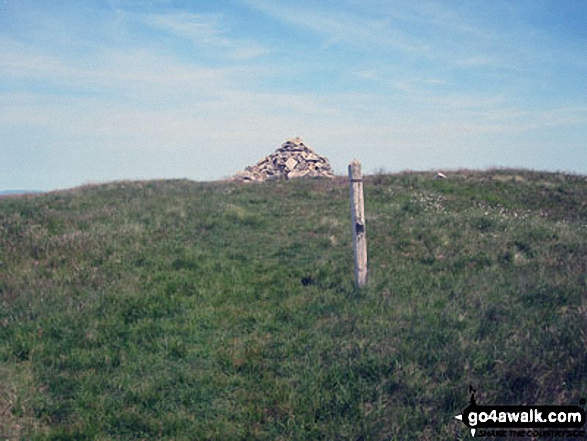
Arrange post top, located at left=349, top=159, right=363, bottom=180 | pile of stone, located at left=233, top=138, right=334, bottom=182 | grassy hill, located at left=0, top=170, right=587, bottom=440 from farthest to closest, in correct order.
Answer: pile of stone, located at left=233, top=138, right=334, bottom=182, post top, located at left=349, top=159, right=363, bottom=180, grassy hill, located at left=0, top=170, right=587, bottom=440

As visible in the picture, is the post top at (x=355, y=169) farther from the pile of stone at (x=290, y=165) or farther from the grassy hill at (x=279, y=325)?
the pile of stone at (x=290, y=165)

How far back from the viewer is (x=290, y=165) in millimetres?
28469

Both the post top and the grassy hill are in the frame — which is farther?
the post top

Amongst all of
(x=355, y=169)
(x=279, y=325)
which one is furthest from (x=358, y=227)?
(x=279, y=325)

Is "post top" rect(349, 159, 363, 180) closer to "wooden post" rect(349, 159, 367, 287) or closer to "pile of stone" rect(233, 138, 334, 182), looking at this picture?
"wooden post" rect(349, 159, 367, 287)

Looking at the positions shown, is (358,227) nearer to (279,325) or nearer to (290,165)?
(279,325)

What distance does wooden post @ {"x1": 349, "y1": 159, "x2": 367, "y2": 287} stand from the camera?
830 centimetres

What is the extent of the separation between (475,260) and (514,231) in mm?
2695

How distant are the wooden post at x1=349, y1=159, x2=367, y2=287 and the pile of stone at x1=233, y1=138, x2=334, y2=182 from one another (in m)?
18.0

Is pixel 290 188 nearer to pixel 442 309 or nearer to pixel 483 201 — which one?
pixel 483 201

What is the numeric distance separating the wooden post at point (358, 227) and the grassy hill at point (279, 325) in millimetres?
315

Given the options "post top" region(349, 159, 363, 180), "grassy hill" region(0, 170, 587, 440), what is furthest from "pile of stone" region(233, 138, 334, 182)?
"post top" region(349, 159, 363, 180)

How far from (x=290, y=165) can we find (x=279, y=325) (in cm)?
2205

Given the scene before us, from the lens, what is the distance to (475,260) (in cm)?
940
